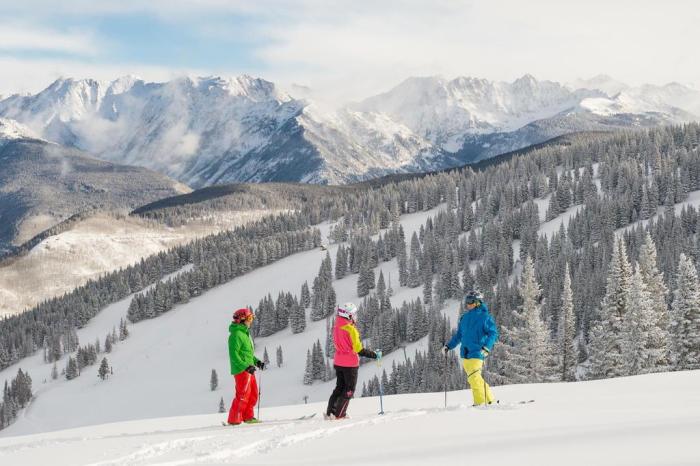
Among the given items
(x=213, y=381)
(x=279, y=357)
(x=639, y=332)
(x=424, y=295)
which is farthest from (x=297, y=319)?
(x=639, y=332)

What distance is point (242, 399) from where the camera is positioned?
16.3 meters

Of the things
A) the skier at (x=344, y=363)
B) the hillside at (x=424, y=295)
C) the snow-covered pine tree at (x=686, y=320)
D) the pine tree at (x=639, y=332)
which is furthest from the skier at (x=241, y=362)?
the snow-covered pine tree at (x=686, y=320)

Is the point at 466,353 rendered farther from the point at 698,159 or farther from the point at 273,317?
the point at 698,159

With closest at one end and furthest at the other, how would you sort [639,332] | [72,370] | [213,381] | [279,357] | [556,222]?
1. [639,332]
2. [213,381]
3. [279,357]
4. [72,370]
5. [556,222]

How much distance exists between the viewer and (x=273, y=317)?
130125mm

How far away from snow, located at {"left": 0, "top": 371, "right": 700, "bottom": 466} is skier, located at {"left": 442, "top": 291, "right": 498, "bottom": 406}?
1.17 metres

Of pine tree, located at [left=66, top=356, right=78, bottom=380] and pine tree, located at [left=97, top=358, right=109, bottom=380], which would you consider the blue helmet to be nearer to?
pine tree, located at [left=97, top=358, right=109, bottom=380]

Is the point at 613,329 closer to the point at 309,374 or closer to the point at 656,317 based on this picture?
the point at 656,317

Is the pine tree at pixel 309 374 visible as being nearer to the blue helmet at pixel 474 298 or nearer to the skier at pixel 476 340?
the skier at pixel 476 340

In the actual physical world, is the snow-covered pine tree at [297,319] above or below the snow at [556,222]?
below

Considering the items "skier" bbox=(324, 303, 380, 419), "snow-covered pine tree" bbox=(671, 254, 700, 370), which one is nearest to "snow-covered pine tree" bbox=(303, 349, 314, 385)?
"snow-covered pine tree" bbox=(671, 254, 700, 370)

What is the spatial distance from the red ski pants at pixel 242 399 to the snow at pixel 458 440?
1070 millimetres

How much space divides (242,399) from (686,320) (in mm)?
34112

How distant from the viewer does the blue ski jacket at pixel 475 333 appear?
Result: 52.6ft
